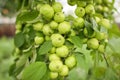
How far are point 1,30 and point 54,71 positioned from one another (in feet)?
32.9

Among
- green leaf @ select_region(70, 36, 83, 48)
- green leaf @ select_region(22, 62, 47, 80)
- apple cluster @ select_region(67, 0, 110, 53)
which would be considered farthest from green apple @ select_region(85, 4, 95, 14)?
green leaf @ select_region(22, 62, 47, 80)

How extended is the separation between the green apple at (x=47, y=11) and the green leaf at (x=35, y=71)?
135 millimetres

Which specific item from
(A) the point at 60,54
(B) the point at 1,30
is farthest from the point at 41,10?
(B) the point at 1,30

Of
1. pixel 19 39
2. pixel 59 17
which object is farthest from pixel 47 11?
pixel 19 39

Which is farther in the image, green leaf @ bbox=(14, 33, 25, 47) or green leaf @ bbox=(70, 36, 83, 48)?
green leaf @ bbox=(14, 33, 25, 47)

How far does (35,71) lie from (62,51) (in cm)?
10

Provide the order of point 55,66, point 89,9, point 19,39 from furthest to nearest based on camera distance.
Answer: point 19,39 → point 89,9 → point 55,66

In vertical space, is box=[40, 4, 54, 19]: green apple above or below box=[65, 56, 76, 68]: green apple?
above

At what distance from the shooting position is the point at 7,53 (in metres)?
6.24

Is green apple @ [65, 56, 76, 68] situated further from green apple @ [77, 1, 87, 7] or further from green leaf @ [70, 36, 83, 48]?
green apple @ [77, 1, 87, 7]

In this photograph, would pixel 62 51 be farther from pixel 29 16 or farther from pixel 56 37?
pixel 29 16

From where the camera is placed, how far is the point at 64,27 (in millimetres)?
976

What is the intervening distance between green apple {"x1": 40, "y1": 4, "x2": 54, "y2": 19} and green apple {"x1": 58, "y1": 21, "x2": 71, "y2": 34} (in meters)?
0.04

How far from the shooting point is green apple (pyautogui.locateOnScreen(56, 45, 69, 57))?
965mm
